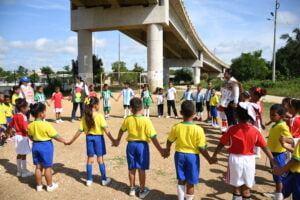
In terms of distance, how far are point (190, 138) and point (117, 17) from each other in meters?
20.1

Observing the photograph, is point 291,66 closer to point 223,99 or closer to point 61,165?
point 223,99

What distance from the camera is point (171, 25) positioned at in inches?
944

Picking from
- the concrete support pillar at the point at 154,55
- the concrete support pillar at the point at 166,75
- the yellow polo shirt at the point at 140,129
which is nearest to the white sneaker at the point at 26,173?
the yellow polo shirt at the point at 140,129

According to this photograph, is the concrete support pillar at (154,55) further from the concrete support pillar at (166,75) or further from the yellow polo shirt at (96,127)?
→ the concrete support pillar at (166,75)

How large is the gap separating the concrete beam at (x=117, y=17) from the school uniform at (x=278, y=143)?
18.0 metres

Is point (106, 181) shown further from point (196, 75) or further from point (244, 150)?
point (196, 75)

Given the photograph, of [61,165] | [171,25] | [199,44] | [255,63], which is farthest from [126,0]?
[255,63]

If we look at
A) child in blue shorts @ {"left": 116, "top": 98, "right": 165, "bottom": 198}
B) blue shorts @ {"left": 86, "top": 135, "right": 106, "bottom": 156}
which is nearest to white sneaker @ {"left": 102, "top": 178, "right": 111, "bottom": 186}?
blue shorts @ {"left": 86, "top": 135, "right": 106, "bottom": 156}

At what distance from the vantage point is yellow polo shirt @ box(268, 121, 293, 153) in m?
3.38

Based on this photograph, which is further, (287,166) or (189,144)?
(189,144)

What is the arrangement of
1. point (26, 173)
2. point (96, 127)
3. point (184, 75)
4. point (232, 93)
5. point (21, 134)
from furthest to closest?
1. point (184, 75)
2. point (232, 93)
3. point (26, 173)
4. point (21, 134)
5. point (96, 127)

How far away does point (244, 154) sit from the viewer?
3.03 m

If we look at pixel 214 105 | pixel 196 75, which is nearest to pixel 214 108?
pixel 214 105

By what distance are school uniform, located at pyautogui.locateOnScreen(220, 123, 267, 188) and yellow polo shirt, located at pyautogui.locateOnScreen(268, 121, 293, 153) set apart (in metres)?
0.58
